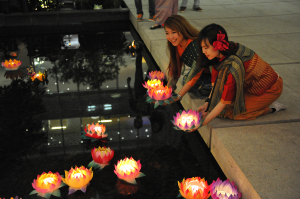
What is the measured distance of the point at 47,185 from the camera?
1.87 meters

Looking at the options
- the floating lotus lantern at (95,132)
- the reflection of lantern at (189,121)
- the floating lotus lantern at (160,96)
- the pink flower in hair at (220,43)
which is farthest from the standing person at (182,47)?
the floating lotus lantern at (95,132)

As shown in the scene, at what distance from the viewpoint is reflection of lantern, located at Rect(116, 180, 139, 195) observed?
2.00 metres

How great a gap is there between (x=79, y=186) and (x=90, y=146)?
0.59m

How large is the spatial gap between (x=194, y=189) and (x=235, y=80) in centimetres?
78

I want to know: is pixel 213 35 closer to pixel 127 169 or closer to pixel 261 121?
pixel 261 121

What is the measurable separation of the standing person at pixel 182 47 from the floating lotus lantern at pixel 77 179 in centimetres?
110

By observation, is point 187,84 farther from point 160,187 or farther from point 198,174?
point 160,187

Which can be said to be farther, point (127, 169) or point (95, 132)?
point (95, 132)

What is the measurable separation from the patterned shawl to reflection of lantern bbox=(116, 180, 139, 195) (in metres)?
0.86

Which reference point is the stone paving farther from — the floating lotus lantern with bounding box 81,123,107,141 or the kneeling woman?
the floating lotus lantern with bounding box 81,123,107,141

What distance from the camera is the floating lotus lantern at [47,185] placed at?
1863 millimetres

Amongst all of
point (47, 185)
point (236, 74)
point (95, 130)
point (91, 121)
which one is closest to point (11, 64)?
point (91, 121)

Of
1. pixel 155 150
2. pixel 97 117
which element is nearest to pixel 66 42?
pixel 97 117

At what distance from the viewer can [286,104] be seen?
98.3 inches
